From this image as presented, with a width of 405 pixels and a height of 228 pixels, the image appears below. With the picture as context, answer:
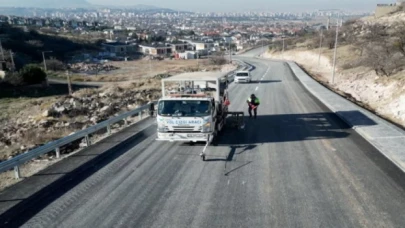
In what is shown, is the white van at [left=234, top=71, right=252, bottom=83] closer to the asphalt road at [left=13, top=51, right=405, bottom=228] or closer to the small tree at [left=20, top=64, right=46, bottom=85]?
the asphalt road at [left=13, top=51, right=405, bottom=228]

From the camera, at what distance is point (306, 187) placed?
9.59m

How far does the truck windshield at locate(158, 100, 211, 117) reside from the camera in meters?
13.2

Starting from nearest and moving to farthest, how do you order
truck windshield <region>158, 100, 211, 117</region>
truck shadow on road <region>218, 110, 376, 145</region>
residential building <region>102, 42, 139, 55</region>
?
truck windshield <region>158, 100, 211, 117</region>
truck shadow on road <region>218, 110, 376, 145</region>
residential building <region>102, 42, 139, 55</region>

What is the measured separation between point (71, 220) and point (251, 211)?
4158mm

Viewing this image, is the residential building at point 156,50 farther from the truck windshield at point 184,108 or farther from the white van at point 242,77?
the truck windshield at point 184,108

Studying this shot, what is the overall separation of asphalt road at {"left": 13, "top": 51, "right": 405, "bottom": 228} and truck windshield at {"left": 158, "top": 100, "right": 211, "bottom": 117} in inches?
53.7

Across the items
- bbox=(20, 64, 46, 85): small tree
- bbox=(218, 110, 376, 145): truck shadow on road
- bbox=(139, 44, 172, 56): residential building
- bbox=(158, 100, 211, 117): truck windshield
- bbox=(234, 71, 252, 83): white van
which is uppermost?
bbox=(158, 100, 211, 117): truck windshield

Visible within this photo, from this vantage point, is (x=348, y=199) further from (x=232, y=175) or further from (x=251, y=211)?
(x=232, y=175)

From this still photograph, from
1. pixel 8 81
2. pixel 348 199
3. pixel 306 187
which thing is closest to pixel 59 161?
pixel 306 187

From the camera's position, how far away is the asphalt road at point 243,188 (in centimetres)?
796

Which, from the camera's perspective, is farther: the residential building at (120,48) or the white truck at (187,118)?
the residential building at (120,48)

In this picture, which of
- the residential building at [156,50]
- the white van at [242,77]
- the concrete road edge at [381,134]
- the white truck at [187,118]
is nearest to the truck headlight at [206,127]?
the white truck at [187,118]

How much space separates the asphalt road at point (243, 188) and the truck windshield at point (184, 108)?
1365mm

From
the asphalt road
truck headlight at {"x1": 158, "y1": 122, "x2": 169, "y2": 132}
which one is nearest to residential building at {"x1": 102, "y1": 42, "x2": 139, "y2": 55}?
truck headlight at {"x1": 158, "y1": 122, "x2": 169, "y2": 132}
